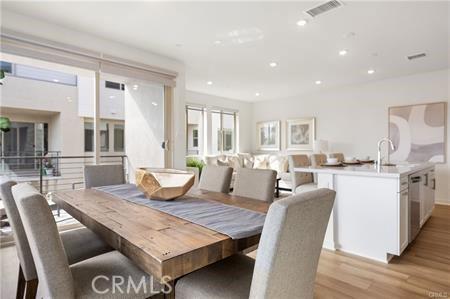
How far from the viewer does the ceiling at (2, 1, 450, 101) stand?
266 cm

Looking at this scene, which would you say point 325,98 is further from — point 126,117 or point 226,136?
point 126,117

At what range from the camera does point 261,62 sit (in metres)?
4.35

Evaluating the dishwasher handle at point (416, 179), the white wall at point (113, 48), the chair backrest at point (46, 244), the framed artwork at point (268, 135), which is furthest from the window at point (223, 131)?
the chair backrest at point (46, 244)

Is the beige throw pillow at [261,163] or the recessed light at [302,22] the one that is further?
the beige throw pillow at [261,163]

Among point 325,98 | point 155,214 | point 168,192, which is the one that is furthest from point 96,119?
point 325,98

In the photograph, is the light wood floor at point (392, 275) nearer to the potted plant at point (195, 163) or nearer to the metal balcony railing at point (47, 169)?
the metal balcony railing at point (47, 169)

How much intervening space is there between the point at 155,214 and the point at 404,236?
95.2 inches

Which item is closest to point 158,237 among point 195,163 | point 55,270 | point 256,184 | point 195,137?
point 55,270

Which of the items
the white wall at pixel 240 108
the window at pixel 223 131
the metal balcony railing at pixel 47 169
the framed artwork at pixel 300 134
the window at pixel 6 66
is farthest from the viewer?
the window at pixel 223 131

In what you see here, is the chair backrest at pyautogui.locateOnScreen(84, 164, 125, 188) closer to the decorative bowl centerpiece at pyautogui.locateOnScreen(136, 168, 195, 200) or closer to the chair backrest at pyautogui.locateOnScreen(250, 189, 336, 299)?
the decorative bowl centerpiece at pyautogui.locateOnScreen(136, 168, 195, 200)

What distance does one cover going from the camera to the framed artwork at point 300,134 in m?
6.64

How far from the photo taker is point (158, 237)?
114cm

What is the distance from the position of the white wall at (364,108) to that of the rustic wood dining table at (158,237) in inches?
194

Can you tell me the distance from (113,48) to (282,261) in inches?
142
